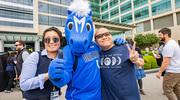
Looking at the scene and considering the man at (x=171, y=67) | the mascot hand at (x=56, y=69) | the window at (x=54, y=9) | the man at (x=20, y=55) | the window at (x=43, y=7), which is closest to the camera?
the mascot hand at (x=56, y=69)

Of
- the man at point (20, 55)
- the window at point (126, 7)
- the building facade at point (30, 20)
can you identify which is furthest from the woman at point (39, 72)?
the window at point (126, 7)

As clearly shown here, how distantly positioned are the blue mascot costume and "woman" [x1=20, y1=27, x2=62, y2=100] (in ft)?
0.78

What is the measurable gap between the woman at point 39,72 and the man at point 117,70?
0.79m

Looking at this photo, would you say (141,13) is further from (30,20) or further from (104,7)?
(30,20)

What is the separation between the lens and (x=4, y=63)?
240 cm

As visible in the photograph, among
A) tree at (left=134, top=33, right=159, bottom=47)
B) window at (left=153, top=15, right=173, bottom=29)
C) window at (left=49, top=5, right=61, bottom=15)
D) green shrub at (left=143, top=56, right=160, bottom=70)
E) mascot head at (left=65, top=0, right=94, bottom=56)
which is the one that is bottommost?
green shrub at (left=143, top=56, right=160, bottom=70)

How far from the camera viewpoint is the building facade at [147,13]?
2378 cm

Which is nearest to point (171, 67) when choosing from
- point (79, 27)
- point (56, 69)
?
point (79, 27)

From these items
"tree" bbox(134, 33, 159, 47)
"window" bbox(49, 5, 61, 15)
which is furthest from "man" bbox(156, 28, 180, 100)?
"window" bbox(49, 5, 61, 15)

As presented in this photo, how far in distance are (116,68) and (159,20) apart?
31085mm

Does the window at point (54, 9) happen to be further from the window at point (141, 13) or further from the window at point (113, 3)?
the window at point (141, 13)

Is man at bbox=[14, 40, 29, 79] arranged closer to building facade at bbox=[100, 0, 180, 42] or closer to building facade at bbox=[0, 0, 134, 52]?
building facade at bbox=[0, 0, 134, 52]

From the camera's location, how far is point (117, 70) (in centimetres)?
178

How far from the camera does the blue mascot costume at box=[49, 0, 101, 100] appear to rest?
5.00 ft
